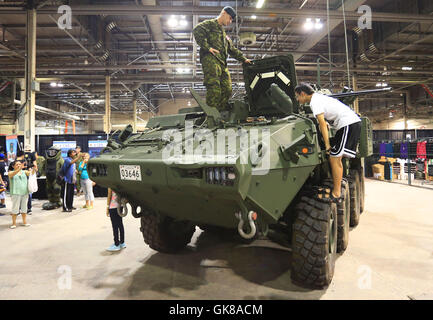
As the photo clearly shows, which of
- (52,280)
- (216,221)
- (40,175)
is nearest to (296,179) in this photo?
(216,221)

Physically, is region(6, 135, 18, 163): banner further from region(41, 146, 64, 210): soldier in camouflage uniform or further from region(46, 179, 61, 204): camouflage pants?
region(46, 179, 61, 204): camouflage pants

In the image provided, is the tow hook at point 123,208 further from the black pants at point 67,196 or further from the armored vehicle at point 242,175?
the black pants at point 67,196

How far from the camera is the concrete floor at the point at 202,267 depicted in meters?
2.88

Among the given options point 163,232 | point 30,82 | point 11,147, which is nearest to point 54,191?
point 30,82

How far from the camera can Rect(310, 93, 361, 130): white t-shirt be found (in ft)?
Answer: 9.77

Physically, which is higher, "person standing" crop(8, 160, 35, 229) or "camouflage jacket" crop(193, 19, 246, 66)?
"camouflage jacket" crop(193, 19, 246, 66)

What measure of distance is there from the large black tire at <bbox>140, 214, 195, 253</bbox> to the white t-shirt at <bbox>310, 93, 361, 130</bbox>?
2.28 m

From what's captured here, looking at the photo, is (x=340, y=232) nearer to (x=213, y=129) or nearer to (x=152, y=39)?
(x=213, y=129)

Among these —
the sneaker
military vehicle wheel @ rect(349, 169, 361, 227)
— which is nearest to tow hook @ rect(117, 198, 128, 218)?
the sneaker

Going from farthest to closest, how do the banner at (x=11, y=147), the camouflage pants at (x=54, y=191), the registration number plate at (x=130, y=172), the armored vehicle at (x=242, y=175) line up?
the banner at (x=11, y=147) → the camouflage pants at (x=54, y=191) → the registration number plate at (x=130, y=172) → the armored vehicle at (x=242, y=175)

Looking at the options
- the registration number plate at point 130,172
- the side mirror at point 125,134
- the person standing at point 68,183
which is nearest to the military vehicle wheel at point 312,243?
the registration number plate at point 130,172

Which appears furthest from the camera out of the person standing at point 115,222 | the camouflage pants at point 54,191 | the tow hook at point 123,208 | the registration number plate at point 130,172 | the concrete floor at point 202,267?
the camouflage pants at point 54,191

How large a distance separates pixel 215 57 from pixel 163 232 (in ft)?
7.63

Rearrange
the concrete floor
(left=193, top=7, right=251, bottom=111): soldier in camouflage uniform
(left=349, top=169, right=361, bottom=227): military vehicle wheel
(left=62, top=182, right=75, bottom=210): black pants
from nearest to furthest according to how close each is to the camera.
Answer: the concrete floor, (left=193, top=7, right=251, bottom=111): soldier in camouflage uniform, (left=349, top=169, right=361, bottom=227): military vehicle wheel, (left=62, top=182, right=75, bottom=210): black pants
